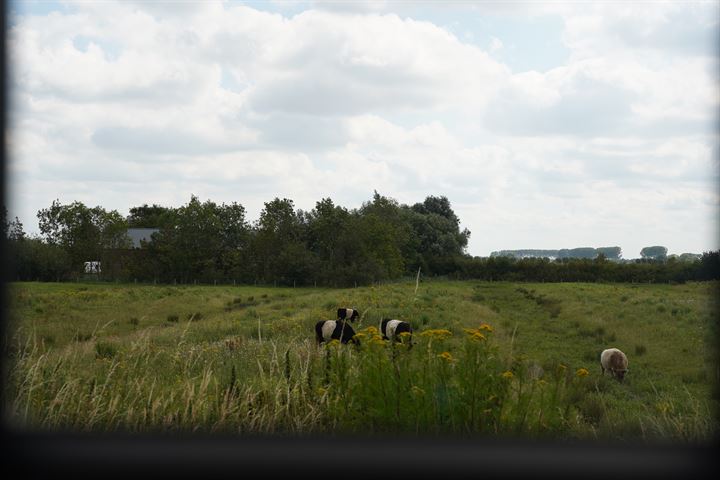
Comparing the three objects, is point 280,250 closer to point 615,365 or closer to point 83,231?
point 83,231

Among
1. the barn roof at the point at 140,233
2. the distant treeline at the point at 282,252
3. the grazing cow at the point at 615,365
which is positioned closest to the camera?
the grazing cow at the point at 615,365

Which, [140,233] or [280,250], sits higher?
[140,233]

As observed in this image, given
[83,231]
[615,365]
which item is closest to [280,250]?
[83,231]

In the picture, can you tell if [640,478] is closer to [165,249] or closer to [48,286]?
[48,286]

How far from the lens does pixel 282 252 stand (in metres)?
37.1

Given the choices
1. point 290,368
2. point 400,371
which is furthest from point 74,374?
point 400,371

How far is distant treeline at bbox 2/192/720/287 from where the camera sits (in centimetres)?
3625

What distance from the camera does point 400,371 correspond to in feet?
15.8

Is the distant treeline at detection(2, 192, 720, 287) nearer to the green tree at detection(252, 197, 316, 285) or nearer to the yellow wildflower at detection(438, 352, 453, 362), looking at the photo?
the green tree at detection(252, 197, 316, 285)

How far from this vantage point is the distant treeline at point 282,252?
119 ft

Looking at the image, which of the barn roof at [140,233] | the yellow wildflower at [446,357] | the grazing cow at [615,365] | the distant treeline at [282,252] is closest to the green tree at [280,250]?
the distant treeline at [282,252]

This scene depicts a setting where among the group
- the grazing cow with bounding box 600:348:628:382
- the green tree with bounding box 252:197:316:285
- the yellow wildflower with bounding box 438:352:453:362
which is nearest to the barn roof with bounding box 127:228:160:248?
the green tree with bounding box 252:197:316:285

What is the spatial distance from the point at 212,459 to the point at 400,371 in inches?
144

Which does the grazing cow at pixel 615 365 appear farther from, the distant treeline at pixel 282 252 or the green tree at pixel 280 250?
the green tree at pixel 280 250
